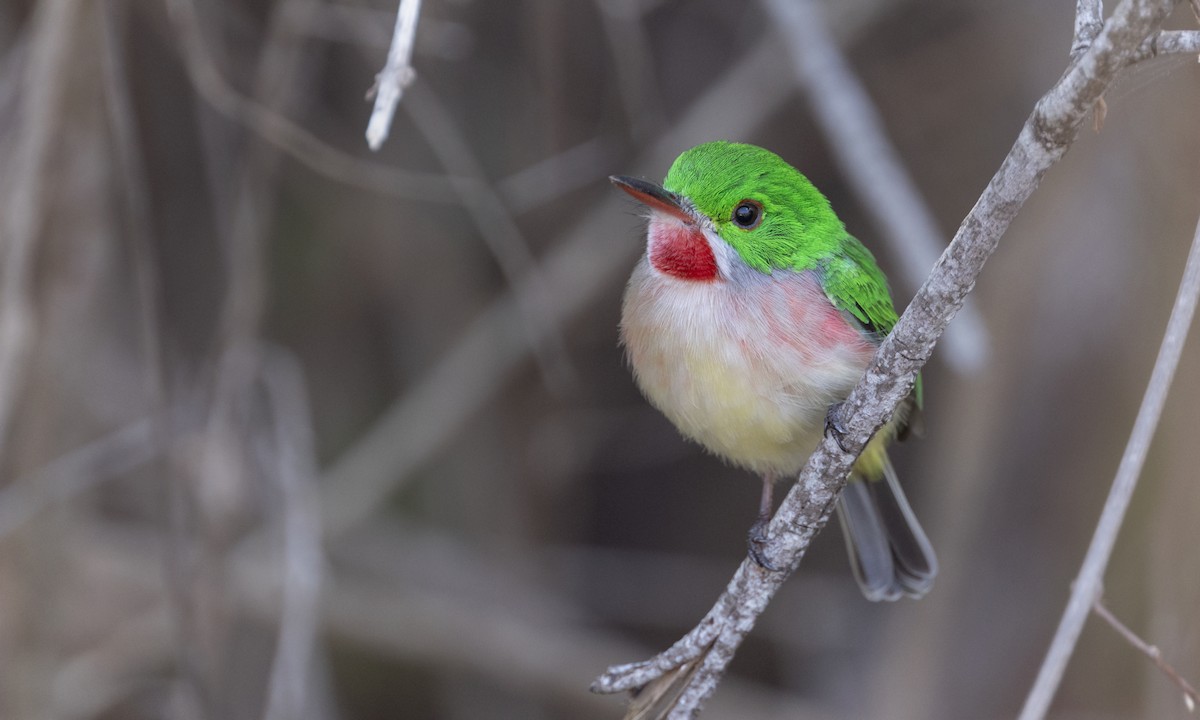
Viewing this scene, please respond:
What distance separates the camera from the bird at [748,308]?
2223mm

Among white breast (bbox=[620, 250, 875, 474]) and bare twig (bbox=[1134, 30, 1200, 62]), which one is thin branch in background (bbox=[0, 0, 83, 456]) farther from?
bare twig (bbox=[1134, 30, 1200, 62])

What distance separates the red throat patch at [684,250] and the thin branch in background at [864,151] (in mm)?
880

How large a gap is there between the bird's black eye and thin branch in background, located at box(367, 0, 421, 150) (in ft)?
2.95

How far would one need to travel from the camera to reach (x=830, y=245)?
2.42m

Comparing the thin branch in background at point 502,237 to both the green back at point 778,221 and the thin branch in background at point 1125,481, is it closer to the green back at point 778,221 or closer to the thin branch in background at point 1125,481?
the green back at point 778,221

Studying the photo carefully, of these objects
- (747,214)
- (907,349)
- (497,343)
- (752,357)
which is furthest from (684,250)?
(497,343)

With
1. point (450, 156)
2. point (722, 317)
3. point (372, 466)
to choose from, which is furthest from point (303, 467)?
point (722, 317)

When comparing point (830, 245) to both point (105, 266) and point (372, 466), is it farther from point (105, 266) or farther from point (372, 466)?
point (105, 266)

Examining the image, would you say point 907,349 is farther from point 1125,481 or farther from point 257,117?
point 257,117

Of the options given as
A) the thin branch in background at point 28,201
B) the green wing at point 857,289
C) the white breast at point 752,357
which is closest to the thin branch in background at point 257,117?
the thin branch in background at point 28,201

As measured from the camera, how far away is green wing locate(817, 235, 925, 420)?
92.7 inches

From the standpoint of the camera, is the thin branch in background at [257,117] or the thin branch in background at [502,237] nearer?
the thin branch in background at [257,117]

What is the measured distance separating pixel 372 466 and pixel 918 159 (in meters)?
2.28

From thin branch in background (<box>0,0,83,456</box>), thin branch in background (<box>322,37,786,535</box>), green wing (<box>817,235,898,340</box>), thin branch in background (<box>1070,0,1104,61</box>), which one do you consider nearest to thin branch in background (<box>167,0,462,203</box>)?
thin branch in background (<box>0,0,83,456</box>)
